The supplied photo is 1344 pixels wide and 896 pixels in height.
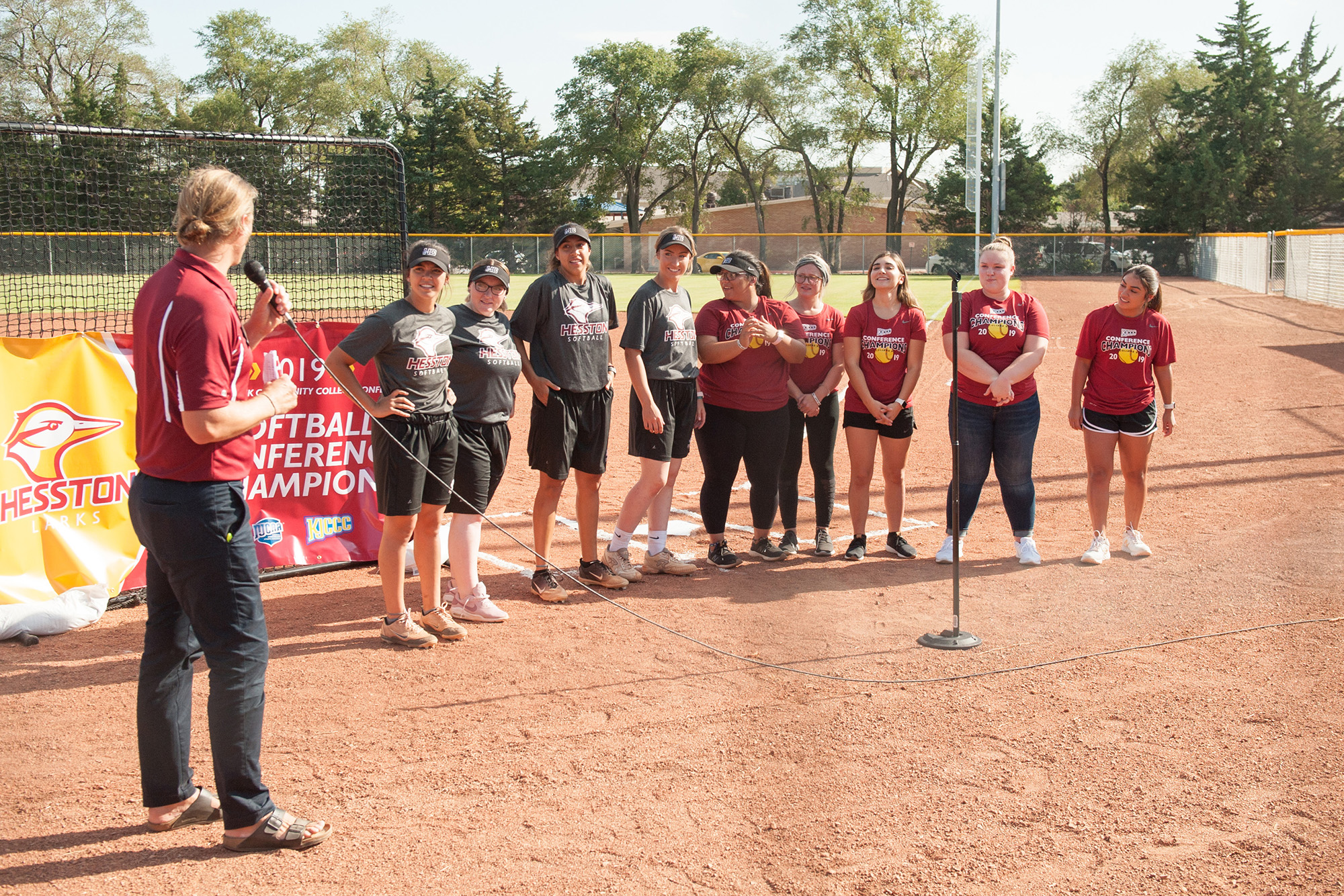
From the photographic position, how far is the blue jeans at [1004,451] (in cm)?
641

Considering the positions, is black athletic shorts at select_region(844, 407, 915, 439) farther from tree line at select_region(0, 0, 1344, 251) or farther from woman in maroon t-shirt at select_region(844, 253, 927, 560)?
tree line at select_region(0, 0, 1344, 251)

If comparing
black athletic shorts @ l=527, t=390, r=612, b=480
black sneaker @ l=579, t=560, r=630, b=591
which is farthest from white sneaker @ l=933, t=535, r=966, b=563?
black athletic shorts @ l=527, t=390, r=612, b=480

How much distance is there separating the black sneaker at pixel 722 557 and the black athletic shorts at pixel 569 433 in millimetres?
1138

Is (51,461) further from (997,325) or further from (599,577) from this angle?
(997,325)

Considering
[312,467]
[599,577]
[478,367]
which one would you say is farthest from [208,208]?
[312,467]

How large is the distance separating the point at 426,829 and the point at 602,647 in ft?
6.02

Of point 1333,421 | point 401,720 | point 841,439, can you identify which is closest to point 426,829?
point 401,720

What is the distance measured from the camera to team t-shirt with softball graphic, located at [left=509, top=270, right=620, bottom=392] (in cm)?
562

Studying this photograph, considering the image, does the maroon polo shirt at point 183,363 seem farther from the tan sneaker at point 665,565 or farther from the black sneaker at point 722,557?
the black sneaker at point 722,557

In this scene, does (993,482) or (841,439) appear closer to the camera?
(993,482)

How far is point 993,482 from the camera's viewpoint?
9.12m

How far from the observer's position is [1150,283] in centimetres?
634

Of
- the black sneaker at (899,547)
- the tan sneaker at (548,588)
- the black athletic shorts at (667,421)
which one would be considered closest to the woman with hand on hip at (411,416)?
the tan sneaker at (548,588)

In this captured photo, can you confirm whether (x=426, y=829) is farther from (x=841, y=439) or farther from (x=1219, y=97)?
(x=1219, y=97)
